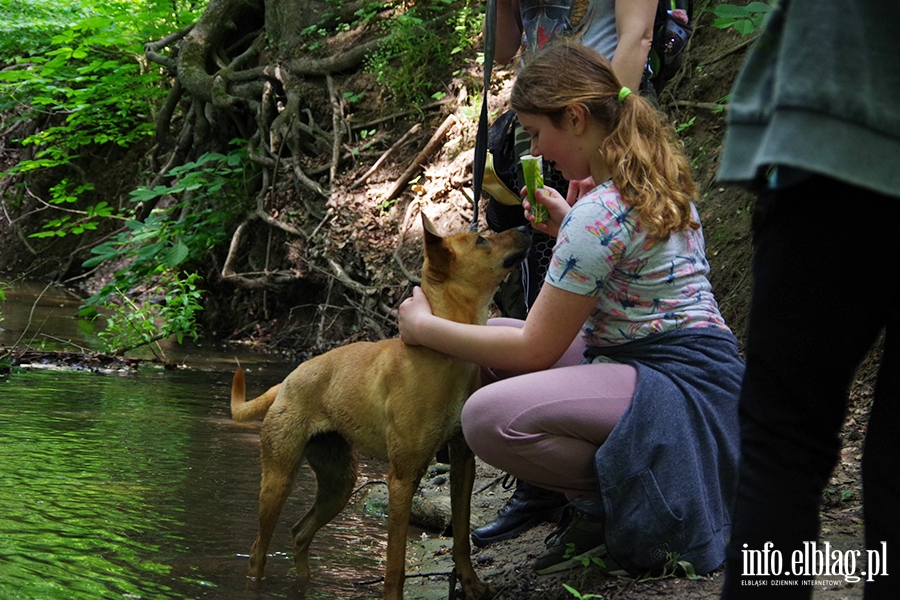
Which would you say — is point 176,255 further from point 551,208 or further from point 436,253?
point 551,208

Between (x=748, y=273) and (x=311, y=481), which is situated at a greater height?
(x=748, y=273)

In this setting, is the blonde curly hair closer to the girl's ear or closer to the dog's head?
the girl's ear

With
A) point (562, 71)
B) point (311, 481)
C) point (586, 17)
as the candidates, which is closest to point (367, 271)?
point (311, 481)

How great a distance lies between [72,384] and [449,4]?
5567 millimetres

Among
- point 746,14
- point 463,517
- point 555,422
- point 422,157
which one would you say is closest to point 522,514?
point 463,517

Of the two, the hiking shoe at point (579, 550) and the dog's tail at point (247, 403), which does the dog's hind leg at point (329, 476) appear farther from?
the hiking shoe at point (579, 550)

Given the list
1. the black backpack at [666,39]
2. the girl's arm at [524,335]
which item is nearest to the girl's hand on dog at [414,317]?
the girl's arm at [524,335]

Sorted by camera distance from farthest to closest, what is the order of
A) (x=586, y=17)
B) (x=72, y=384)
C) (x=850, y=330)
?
(x=72, y=384) < (x=586, y=17) < (x=850, y=330)

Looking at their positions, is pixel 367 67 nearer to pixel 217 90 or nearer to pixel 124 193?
pixel 217 90

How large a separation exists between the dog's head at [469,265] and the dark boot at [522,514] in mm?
866

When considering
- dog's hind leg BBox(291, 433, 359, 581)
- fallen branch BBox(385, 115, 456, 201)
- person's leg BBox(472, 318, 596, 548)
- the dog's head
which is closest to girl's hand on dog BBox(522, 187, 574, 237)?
the dog's head

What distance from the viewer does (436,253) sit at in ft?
11.3

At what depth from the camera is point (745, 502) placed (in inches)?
66.7

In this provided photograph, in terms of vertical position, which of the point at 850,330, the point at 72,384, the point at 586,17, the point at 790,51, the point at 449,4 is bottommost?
the point at 72,384
